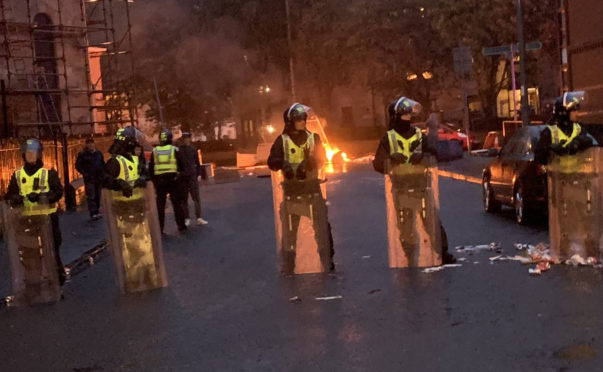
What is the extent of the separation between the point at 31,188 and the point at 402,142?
3999mm

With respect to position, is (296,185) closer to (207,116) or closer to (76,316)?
(76,316)

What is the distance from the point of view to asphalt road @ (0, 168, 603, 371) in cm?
573

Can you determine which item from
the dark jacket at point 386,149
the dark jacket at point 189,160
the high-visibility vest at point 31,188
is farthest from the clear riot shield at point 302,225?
the dark jacket at point 189,160

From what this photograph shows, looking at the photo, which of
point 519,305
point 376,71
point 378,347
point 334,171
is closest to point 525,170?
point 519,305

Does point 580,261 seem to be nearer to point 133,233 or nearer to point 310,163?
point 310,163

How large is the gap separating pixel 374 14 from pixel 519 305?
148 ft

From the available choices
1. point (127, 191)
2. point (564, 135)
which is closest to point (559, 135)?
point (564, 135)

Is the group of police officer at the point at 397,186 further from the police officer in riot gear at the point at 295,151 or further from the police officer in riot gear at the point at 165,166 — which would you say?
the police officer in riot gear at the point at 165,166

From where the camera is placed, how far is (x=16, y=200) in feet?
29.1

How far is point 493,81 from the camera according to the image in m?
46.4

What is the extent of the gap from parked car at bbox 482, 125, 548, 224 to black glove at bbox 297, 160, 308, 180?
12.7 feet

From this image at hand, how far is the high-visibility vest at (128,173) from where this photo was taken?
29.6 feet

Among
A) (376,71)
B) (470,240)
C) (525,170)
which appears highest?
(376,71)

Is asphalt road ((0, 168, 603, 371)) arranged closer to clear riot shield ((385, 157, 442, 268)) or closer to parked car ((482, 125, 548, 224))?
clear riot shield ((385, 157, 442, 268))
